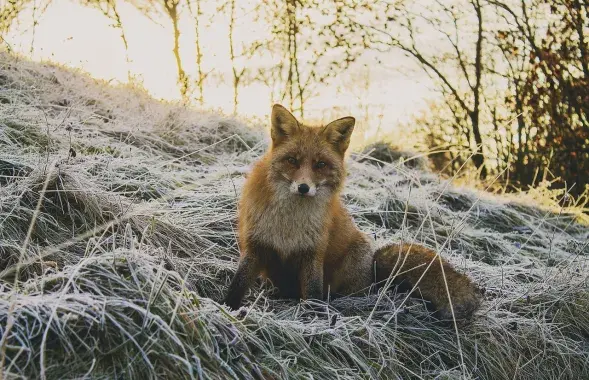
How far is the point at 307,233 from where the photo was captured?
3.29 m

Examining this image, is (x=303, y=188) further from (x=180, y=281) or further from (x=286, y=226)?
(x=180, y=281)

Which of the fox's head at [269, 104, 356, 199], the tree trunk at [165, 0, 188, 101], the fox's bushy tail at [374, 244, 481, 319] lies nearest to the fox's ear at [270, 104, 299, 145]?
the fox's head at [269, 104, 356, 199]

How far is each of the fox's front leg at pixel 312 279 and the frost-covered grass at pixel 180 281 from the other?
4.0 inches

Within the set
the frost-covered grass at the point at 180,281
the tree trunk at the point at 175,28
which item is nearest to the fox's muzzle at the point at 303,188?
the frost-covered grass at the point at 180,281

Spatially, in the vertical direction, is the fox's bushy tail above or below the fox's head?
below

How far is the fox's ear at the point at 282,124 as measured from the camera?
3510 mm

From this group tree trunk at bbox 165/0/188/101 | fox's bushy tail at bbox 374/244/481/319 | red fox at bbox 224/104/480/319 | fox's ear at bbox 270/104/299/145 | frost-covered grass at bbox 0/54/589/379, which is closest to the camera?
frost-covered grass at bbox 0/54/589/379

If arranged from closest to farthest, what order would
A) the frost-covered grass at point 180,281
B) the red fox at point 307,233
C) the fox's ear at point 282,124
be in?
1. the frost-covered grass at point 180,281
2. the red fox at point 307,233
3. the fox's ear at point 282,124

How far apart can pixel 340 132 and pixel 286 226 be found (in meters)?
0.73

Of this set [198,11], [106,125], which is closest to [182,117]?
[106,125]

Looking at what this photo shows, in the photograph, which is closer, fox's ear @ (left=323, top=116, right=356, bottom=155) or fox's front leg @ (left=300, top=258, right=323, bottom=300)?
fox's front leg @ (left=300, top=258, right=323, bottom=300)

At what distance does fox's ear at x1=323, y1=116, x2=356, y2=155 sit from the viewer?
3537 mm

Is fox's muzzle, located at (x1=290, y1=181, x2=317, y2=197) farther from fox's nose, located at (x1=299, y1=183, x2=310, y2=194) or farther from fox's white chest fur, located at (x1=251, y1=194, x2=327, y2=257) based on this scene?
fox's white chest fur, located at (x1=251, y1=194, x2=327, y2=257)

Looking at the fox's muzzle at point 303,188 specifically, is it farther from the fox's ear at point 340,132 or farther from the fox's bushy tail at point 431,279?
the fox's bushy tail at point 431,279
